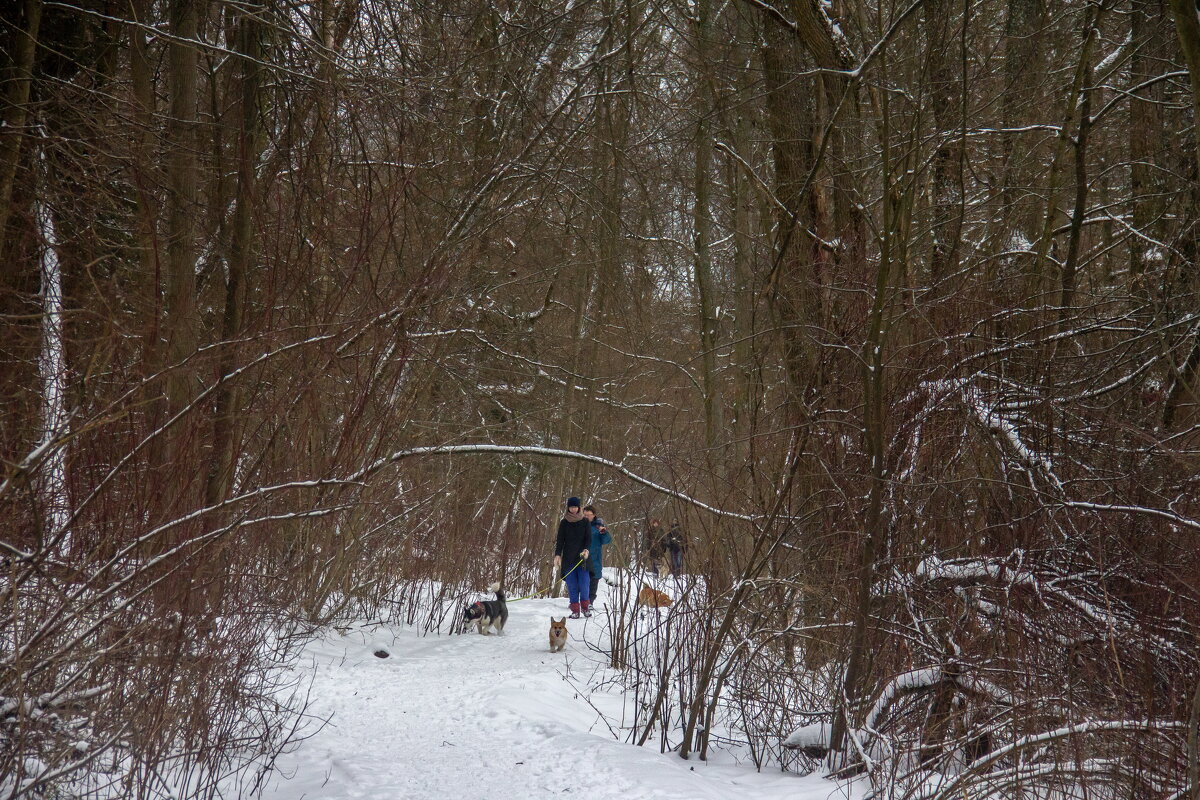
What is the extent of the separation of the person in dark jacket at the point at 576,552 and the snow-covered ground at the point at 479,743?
2.08 meters

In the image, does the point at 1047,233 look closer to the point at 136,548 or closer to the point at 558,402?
the point at 136,548

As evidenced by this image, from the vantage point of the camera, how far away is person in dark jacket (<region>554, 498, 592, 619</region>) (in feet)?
34.1

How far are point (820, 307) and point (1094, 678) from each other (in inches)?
93.6

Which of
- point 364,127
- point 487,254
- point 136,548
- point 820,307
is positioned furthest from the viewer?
point 487,254

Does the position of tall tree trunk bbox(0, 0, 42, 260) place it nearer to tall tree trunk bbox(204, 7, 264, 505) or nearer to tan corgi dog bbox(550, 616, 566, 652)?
tall tree trunk bbox(204, 7, 264, 505)

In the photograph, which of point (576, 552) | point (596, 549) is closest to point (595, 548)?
point (596, 549)

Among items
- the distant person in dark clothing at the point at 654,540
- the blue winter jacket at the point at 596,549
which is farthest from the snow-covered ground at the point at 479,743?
the blue winter jacket at the point at 596,549

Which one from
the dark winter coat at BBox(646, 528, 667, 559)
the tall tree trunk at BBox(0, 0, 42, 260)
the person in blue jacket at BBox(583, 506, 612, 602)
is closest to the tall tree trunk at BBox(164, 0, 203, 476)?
the tall tree trunk at BBox(0, 0, 42, 260)

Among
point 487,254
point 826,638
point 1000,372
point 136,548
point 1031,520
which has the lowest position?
point 826,638

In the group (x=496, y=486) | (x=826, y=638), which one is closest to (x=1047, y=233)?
(x=826, y=638)

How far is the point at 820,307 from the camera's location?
5191mm

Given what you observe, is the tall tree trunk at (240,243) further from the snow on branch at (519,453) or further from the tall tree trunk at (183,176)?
the snow on branch at (519,453)

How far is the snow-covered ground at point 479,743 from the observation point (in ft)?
14.8

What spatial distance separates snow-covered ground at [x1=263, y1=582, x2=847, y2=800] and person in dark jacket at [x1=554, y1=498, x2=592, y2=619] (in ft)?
6.82
